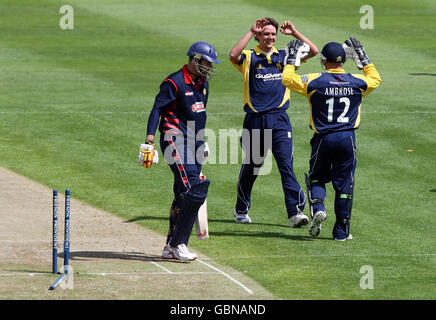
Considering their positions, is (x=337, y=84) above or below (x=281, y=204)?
above

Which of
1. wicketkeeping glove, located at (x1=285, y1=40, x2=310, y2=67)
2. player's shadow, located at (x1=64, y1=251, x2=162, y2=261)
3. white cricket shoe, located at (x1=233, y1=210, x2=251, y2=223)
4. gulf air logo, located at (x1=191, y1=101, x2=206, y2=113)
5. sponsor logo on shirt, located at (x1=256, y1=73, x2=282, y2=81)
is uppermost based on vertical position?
wicketkeeping glove, located at (x1=285, y1=40, x2=310, y2=67)

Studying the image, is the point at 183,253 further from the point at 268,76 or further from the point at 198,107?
the point at 268,76

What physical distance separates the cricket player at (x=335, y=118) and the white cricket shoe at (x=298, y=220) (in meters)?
0.56

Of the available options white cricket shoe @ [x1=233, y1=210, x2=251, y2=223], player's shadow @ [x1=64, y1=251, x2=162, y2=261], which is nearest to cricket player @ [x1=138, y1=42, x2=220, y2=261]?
player's shadow @ [x1=64, y1=251, x2=162, y2=261]

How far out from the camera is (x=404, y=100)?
21.7 m

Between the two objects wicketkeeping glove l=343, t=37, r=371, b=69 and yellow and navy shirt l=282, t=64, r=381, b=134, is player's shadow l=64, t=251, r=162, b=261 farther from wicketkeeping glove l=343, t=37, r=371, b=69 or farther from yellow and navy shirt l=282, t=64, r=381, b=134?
wicketkeeping glove l=343, t=37, r=371, b=69

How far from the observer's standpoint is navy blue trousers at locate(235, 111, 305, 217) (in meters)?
13.0

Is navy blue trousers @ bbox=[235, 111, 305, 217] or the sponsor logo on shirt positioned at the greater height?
the sponsor logo on shirt

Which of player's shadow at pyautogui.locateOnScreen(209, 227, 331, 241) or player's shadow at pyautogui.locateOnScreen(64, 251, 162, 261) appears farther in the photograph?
player's shadow at pyautogui.locateOnScreen(209, 227, 331, 241)

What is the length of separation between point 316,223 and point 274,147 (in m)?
1.54

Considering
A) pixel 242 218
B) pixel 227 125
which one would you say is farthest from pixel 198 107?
pixel 227 125

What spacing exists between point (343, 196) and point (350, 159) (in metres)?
0.46
